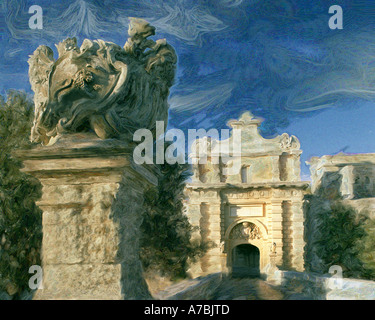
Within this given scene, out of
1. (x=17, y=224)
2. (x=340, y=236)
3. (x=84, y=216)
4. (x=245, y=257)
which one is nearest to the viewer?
(x=84, y=216)

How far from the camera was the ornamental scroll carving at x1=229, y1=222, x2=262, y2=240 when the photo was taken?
58.6 ft

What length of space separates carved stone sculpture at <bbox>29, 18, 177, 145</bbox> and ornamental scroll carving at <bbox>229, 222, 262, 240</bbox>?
1644cm

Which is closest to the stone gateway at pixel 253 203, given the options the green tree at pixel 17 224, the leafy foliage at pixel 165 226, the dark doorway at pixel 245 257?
the dark doorway at pixel 245 257

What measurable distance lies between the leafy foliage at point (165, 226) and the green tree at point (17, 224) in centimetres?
185

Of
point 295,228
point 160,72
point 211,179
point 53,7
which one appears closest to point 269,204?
point 295,228

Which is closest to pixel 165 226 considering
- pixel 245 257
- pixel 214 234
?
pixel 214 234

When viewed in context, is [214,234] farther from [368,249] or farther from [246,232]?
[368,249]

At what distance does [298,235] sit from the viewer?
1731 cm

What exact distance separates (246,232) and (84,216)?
16657mm

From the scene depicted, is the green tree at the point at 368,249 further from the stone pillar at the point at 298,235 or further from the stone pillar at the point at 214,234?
the stone pillar at the point at 214,234

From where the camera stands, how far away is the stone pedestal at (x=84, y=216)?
179 centimetres

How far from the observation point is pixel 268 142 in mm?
18500
